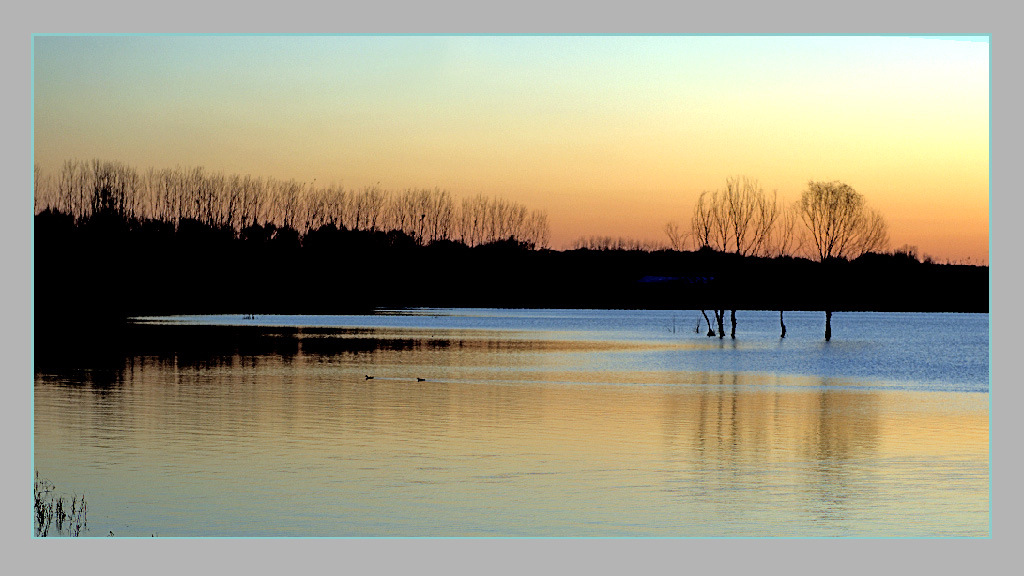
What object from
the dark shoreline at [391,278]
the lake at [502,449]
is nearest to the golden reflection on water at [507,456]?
the lake at [502,449]

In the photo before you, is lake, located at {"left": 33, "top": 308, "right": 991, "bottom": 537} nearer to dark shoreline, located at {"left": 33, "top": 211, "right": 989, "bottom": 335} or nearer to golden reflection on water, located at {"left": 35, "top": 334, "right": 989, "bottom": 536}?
golden reflection on water, located at {"left": 35, "top": 334, "right": 989, "bottom": 536}

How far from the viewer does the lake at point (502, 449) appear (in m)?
14.6

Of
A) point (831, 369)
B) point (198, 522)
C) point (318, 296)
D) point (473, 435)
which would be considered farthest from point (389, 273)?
point (198, 522)

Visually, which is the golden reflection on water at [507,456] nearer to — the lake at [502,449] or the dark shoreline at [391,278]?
the lake at [502,449]

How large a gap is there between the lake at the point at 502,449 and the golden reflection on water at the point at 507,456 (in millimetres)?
61

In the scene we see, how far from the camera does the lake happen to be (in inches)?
573

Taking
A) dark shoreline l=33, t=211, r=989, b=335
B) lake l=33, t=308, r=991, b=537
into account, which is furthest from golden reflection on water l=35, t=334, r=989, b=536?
dark shoreline l=33, t=211, r=989, b=335

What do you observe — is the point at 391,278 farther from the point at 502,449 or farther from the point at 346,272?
the point at 502,449

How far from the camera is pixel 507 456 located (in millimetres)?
19172

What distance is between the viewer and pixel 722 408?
27500 mm

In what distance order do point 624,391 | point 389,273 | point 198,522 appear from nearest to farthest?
point 198,522, point 624,391, point 389,273

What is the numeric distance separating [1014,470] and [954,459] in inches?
212

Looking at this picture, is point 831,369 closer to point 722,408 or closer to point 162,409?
point 722,408

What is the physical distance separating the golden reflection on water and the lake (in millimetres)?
61
